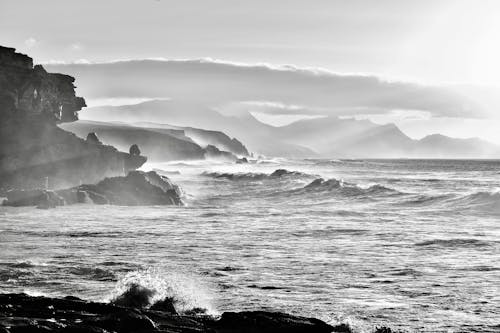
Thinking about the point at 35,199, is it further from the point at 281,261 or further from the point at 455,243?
the point at 455,243

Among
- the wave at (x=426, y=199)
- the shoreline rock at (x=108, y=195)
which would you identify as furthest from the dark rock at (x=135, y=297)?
the wave at (x=426, y=199)

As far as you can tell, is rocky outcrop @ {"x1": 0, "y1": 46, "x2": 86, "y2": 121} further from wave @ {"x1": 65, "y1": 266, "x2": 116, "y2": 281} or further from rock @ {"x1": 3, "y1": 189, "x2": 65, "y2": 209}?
wave @ {"x1": 65, "y1": 266, "x2": 116, "y2": 281}

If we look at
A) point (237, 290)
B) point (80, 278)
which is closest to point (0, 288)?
point (80, 278)

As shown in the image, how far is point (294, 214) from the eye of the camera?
42.9 m

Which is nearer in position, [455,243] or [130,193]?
[455,243]

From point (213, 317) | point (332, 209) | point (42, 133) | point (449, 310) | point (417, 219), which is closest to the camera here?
point (213, 317)

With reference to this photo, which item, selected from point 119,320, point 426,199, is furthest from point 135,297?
point 426,199

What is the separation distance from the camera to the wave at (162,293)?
16.2 metres

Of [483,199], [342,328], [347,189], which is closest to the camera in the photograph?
[342,328]

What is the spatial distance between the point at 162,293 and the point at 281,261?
22.8ft

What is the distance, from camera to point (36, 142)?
190ft

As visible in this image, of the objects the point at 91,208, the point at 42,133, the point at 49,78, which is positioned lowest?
the point at 91,208

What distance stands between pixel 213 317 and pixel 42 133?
1869 inches

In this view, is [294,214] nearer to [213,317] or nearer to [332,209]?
[332,209]
